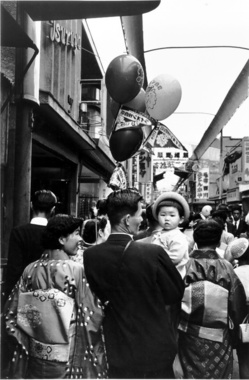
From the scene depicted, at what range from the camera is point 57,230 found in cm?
325

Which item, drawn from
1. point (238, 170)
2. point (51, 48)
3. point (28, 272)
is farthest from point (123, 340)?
point (238, 170)

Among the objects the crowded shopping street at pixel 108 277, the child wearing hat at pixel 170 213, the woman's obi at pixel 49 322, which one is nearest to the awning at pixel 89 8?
the crowded shopping street at pixel 108 277

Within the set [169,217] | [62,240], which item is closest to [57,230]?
[62,240]

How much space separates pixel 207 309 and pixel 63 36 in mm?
7950

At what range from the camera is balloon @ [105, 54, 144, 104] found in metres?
6.66

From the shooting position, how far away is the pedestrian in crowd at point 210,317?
11.5 feet

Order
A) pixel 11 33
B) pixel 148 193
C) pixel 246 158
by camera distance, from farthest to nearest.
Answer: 1. pixel 148 193
2. pixel 246 158
3. pixel 11 33

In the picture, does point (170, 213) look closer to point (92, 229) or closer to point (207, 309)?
point (207, 309)

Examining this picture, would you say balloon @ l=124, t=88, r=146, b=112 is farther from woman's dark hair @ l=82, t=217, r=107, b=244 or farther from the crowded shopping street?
woman's dark hair @ l=82, t=217, r=107, b=244

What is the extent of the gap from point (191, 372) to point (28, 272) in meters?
1.55

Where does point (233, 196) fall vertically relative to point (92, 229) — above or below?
above

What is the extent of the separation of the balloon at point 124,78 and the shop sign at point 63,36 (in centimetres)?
264

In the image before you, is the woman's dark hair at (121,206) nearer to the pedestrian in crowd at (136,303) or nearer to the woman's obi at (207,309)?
the pedestrian in crowd at (136,303)

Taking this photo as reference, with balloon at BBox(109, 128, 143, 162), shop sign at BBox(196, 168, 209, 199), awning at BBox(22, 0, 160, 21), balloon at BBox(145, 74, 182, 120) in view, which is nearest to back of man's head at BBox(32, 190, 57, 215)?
awning at BBox(22, 0, 160, 21)
